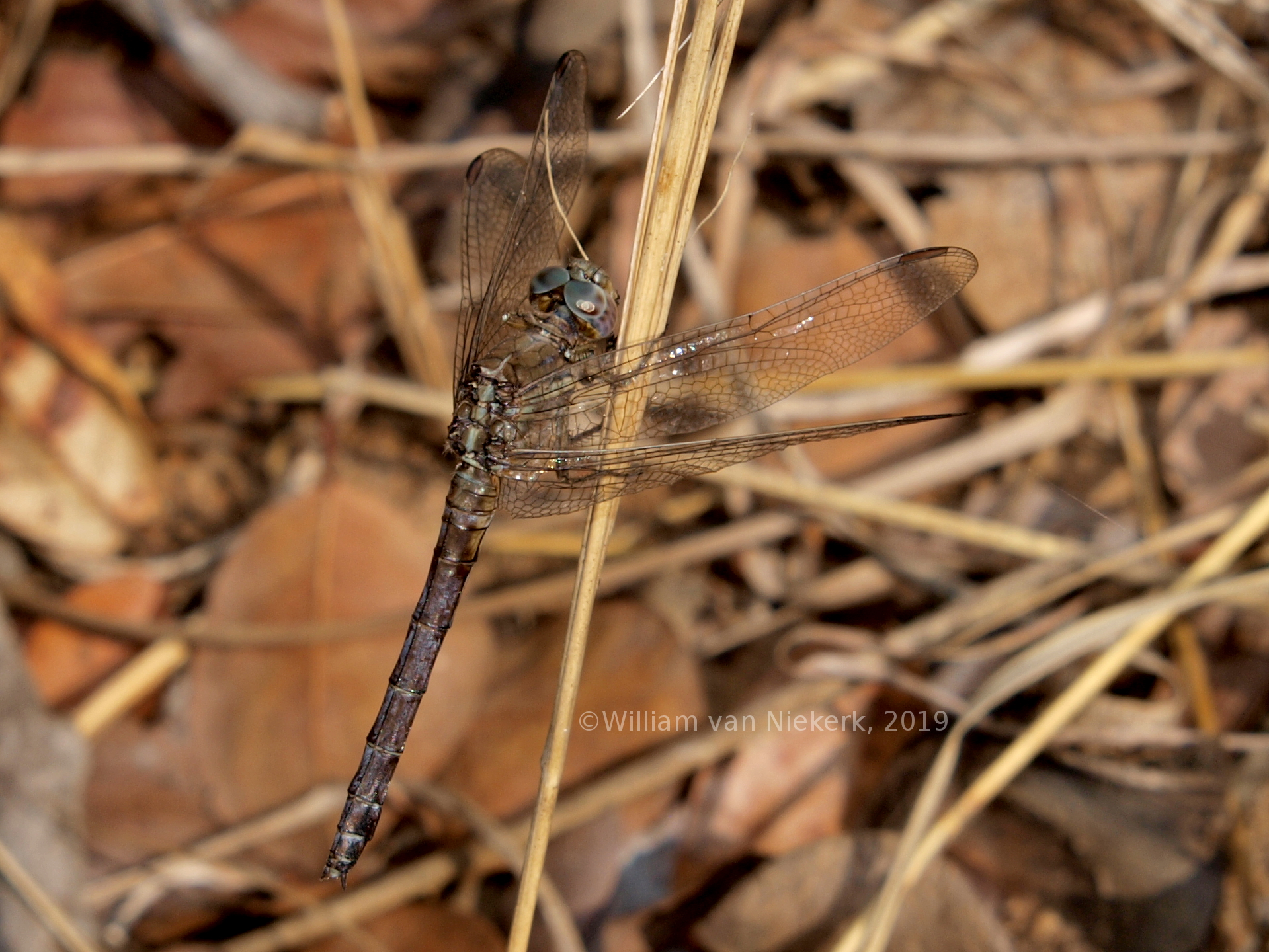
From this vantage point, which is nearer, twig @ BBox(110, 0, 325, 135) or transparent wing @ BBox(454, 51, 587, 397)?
transparent wing @ BBox(454, 51, 587, 397)

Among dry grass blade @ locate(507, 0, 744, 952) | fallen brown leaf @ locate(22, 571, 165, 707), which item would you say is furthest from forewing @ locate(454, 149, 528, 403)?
fallen brown leaf @ locate(22, 571, 165, 707)

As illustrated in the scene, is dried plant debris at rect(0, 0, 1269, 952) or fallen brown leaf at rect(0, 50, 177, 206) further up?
fallen brown leaf at rect(0, 50, 177, 206)

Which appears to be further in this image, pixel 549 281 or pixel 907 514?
pixel 907 514

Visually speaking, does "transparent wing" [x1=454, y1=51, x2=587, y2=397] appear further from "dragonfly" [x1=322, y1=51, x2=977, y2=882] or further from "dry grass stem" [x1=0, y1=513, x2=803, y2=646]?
"dry grass stem" [x1=0, y1=513, x2=803, y2=646]

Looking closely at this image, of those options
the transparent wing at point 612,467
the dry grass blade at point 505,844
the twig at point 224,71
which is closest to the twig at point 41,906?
the dry grass blade at point 505,844

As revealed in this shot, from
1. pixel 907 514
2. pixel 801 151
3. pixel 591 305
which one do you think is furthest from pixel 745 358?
pixel 801 151

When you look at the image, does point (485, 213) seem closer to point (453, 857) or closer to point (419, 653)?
point (419, 653)
